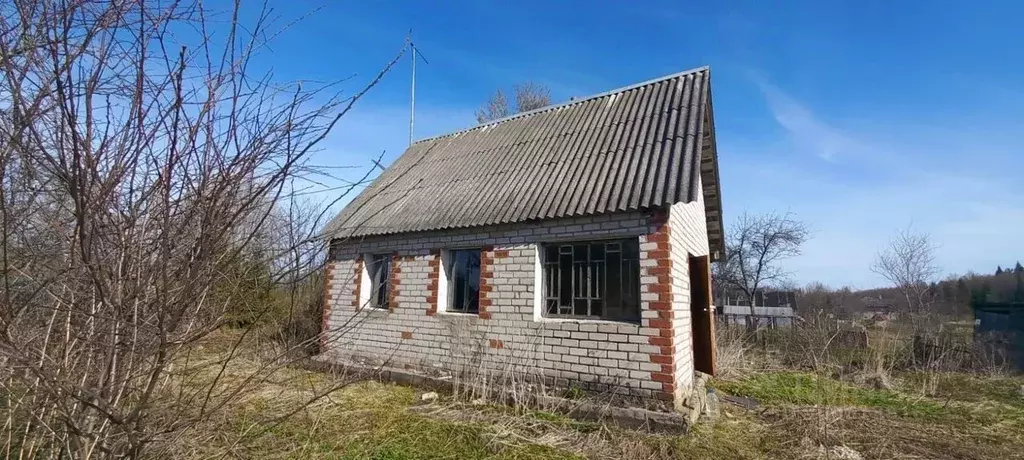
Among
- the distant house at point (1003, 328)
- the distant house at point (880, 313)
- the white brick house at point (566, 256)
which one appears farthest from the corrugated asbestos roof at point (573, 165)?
the distant house at point (880, 313)

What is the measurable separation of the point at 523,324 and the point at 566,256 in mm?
1104

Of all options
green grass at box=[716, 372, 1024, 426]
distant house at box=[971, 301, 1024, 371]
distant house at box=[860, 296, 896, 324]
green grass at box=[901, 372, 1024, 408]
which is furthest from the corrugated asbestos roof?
distant house at box=[860, 296, 896, 324]

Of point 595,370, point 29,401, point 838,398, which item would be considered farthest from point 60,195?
point 838,398

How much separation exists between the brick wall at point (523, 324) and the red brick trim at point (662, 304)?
0.01 m

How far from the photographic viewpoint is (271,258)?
6.57 feet

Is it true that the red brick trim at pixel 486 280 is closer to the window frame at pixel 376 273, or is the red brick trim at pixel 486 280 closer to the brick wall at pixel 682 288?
the window frame at pixel 376 273

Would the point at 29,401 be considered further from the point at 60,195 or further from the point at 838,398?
the point at 838,398

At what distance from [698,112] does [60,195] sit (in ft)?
22.2

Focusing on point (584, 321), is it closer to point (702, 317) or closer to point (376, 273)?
point (702, 317)

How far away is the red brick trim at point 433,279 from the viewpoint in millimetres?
7357

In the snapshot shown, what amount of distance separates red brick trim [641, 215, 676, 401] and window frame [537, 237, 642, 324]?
193mm

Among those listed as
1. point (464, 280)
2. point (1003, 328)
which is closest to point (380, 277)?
point (464, 280)

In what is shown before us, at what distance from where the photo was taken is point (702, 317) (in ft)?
23.5

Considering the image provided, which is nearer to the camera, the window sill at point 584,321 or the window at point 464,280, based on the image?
the window sill at point 584,321
